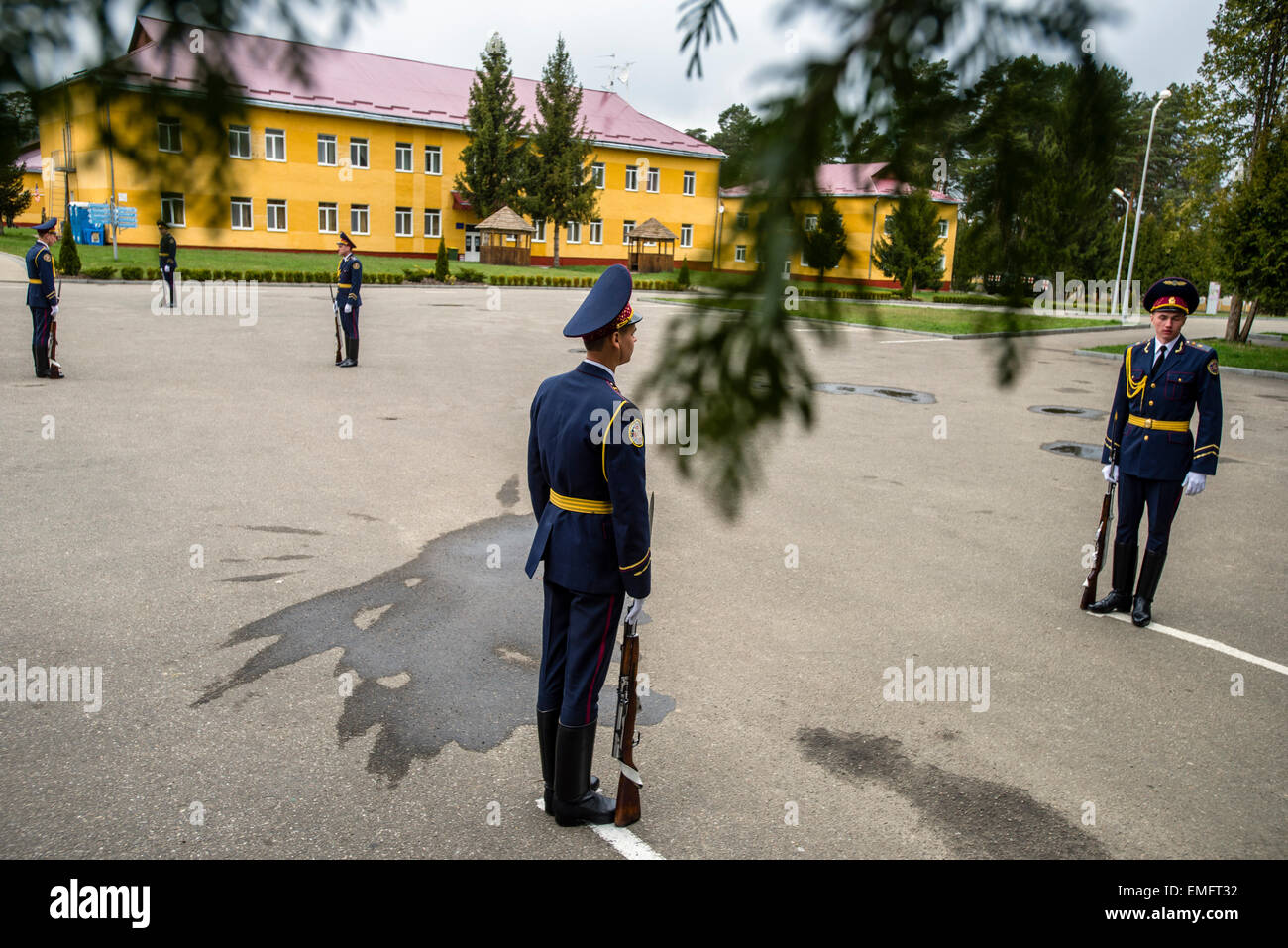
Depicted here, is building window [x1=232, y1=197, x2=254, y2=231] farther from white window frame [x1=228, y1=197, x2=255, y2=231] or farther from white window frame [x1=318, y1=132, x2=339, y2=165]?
white window frame [x1=318, y1=132, x2=339, y2=165]

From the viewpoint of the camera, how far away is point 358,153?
1428 millimetres

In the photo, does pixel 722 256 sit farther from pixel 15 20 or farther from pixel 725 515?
→ pixel 15 20

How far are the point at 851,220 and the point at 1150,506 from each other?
552 centimetres

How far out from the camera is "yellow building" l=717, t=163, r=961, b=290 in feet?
3.31

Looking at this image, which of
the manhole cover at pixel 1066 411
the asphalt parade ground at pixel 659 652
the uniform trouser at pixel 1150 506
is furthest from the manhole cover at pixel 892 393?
the uniform trouser at pixel 1150 506

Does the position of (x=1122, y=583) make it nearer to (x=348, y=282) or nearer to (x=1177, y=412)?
(x=1177, y=412)

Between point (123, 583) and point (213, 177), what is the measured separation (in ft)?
17.2

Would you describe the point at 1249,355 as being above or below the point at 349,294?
below

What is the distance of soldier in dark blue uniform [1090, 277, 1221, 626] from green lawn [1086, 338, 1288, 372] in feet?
45.0

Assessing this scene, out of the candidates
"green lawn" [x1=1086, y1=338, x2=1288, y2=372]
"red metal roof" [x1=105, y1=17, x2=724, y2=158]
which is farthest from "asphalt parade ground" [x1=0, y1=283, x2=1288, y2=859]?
"green lawn" [x1=1086, y1=338, x2=1288, y2=372]

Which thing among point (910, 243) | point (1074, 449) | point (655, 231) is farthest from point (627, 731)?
point (1074, 449)

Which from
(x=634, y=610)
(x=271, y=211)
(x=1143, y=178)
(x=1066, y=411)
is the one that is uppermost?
(x=1143, y=178)

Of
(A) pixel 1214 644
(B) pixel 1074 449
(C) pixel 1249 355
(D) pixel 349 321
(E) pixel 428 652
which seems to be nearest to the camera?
(E) pixel 428 652
